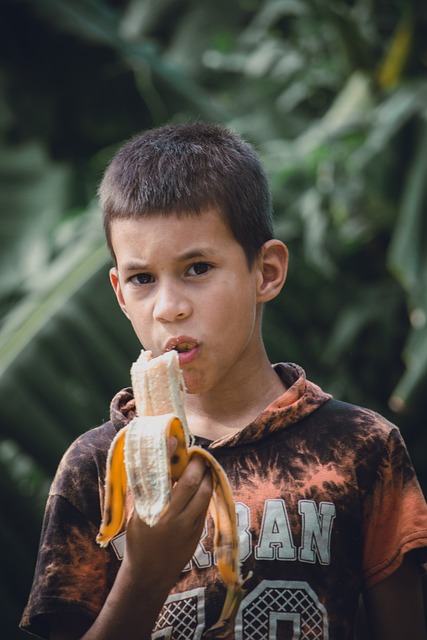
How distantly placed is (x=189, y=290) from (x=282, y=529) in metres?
0.43

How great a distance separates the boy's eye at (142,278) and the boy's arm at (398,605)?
25.5 inches

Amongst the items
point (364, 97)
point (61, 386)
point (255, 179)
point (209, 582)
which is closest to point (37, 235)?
point (61, 386)

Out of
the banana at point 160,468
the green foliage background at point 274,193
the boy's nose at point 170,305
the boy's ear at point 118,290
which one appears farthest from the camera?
the green foliage background at point 274,193

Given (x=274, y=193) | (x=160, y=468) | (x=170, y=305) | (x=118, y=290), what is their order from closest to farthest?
(x=160, y=468)
(x=170, y=305)
(x=118, y=290)
(x=274, y=193)

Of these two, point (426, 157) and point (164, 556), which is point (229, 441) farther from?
point (426, 157)

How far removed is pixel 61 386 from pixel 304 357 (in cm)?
109

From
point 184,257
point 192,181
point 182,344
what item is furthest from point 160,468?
point 192,181

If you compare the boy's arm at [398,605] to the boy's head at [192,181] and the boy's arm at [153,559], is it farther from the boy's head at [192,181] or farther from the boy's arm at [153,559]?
the boy's head at [192,181]

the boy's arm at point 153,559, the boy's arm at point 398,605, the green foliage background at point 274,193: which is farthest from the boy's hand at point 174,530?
the green foliage background at point 274,193

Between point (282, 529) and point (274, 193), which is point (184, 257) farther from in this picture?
point (274, 193)

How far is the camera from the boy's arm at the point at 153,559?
4.69 feet

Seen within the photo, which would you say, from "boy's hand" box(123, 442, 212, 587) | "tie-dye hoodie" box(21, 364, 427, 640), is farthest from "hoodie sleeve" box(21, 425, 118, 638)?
"boy's hand" box(123, 442, 212, 587)

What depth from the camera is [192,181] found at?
1.68 metres

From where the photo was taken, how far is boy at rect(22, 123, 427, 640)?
62.9 inches
